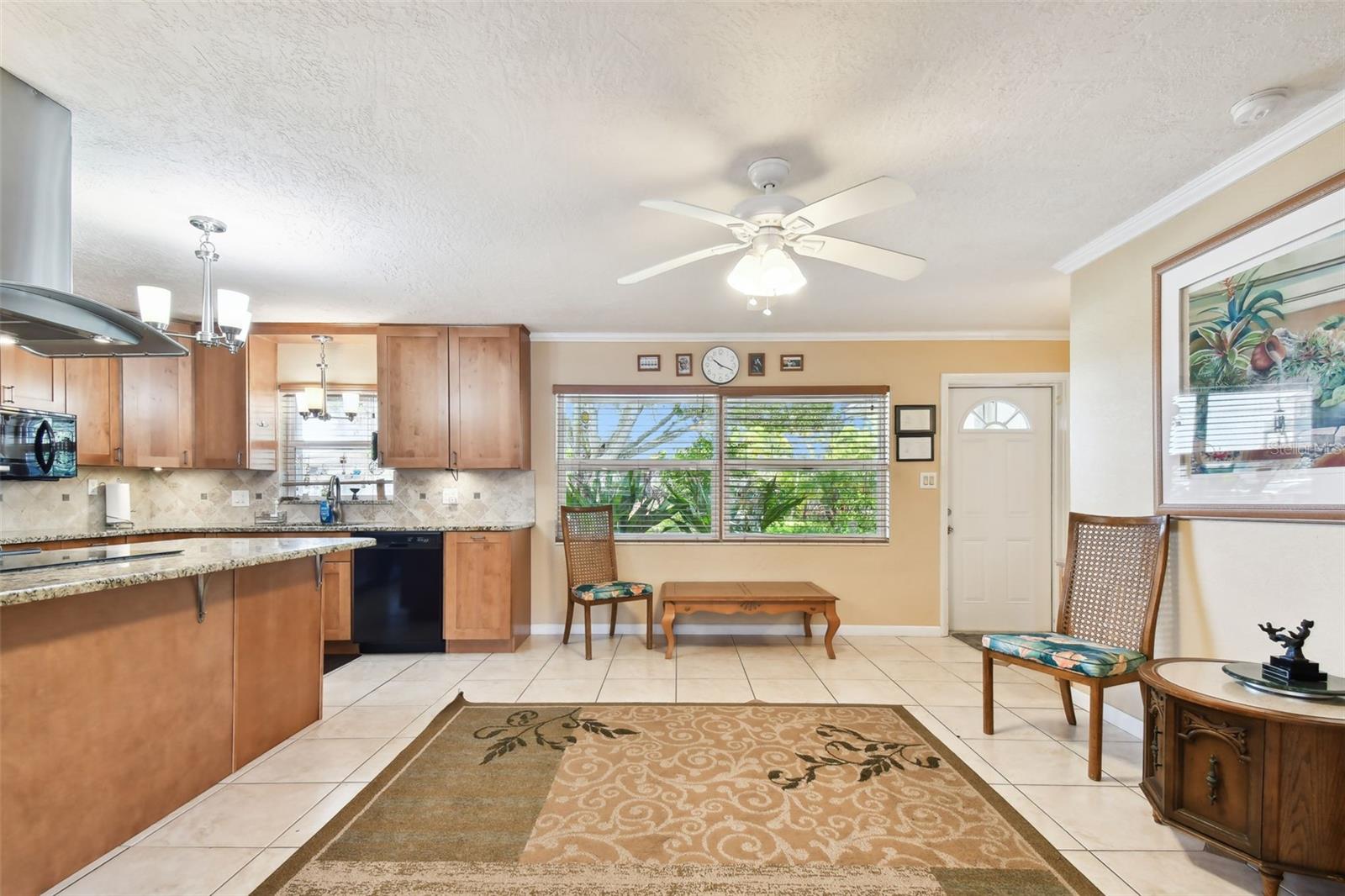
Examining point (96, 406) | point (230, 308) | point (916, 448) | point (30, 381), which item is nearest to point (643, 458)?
point (916, 448)

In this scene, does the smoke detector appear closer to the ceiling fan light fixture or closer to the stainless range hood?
the ceiling fan light fixture

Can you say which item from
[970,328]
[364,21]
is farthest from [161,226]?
[970,328]

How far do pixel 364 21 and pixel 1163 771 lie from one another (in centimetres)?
326

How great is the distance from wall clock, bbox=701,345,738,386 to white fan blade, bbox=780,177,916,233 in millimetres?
2752

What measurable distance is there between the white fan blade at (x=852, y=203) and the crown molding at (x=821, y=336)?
9.02 ft

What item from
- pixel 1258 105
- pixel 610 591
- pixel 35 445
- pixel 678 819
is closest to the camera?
pixel 1258 105

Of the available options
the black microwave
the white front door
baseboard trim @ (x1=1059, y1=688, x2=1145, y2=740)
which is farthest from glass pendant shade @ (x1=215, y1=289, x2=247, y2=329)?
the white front door

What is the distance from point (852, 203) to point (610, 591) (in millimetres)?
3138

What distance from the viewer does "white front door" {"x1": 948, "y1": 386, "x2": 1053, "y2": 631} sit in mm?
4941

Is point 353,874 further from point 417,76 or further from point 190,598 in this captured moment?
point 417,76

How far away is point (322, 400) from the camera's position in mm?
4879

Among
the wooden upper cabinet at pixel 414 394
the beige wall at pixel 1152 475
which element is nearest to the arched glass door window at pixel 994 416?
the beige wall at pixel 1152 475

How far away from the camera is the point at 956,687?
3.59 metres

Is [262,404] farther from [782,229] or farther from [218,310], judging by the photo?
[782,229]
